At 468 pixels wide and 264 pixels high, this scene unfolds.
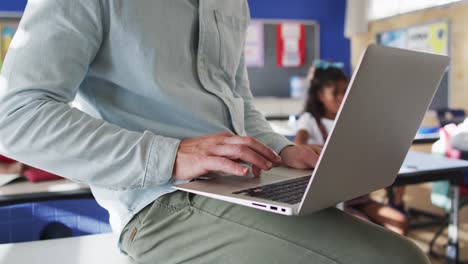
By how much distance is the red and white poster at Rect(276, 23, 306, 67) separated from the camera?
18.2 feet

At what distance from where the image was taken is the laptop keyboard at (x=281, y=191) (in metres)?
0.67

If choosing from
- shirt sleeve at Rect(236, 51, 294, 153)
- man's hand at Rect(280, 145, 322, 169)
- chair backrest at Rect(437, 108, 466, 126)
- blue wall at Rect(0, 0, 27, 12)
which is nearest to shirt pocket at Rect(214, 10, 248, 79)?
shirt sleeve at Rect(236, 51, 294, 153)

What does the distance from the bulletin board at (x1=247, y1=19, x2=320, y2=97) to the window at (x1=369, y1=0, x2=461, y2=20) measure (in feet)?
2.43

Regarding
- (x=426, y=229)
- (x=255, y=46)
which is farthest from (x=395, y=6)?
(x=426, y=229)

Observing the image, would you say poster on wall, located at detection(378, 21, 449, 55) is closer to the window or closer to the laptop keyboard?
the window

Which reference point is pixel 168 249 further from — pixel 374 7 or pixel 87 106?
pixel 374 7

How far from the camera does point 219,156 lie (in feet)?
2.40

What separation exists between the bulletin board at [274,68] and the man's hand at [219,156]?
15.7ft

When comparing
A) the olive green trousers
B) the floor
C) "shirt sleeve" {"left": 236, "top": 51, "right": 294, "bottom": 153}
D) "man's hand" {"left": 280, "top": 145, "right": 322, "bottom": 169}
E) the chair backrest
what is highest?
"shirt sleeve" {"left": 236, "top": 51, "right": 294, "bottom": 153}

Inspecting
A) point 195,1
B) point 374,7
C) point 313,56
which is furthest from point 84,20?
point 374,7

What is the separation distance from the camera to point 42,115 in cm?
73

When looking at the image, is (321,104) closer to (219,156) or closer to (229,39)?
(229,39)

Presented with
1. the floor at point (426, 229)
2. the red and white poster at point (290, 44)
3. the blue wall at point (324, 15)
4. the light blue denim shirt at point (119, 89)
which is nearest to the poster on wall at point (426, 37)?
the blue wall at point (324, 15)

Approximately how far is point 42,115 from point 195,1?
41cm
